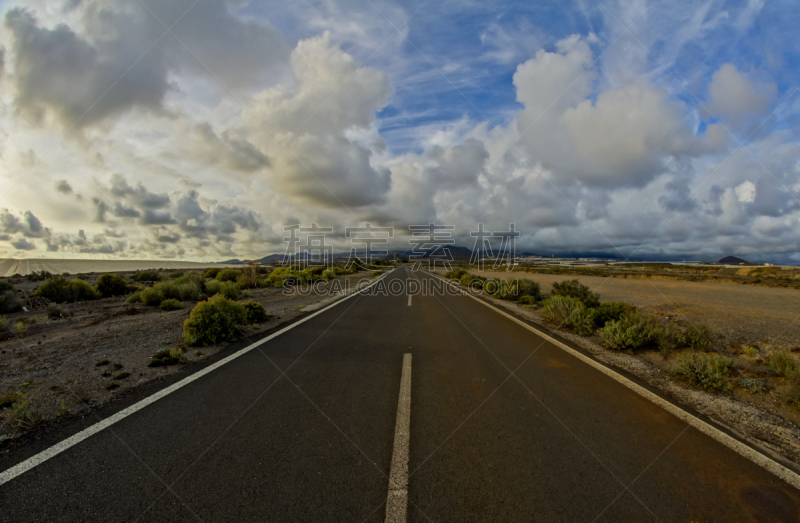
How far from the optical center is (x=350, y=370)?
5238mm

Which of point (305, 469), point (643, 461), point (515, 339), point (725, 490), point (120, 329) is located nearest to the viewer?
point (725, 490)

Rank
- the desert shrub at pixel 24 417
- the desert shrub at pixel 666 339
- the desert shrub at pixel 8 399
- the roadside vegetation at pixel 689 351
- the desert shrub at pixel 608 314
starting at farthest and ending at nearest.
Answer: the desert shrub at pixel 608 314, the desert shrub at pixel 666 339, the roadside vegetation at pixel 689 351, the desert shrub at pixel 8 399, the desert shrub at pixel 24 417

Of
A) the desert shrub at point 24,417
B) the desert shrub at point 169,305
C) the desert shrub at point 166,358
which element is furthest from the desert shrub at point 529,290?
the desert shrub at point 24,417

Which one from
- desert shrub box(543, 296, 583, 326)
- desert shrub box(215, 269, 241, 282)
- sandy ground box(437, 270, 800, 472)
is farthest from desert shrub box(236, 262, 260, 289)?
desert shrub box(543, 296, 583, 326)

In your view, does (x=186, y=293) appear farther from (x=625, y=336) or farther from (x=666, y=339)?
(x=666, y=339)

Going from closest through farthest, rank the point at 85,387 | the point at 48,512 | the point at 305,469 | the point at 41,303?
the point at 48,512 → the point at 305,469 → the point at 85,387 → the point at 41,303

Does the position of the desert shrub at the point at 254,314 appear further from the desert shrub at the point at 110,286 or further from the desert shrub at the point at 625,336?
the desert shrub at the point at 110,286

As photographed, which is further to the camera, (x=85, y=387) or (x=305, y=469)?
(x=85, y=387)

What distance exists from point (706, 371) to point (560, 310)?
13.8ft

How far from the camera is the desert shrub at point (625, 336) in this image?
652 cm

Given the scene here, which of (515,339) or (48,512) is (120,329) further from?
(515,339)

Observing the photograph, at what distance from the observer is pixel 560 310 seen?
353 inches

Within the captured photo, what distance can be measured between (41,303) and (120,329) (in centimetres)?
883

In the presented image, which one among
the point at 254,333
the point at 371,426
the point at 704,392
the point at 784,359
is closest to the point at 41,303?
the point at 254,333
